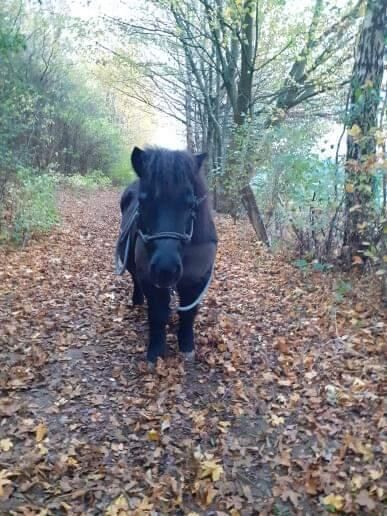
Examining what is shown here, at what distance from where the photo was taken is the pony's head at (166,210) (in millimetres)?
3283

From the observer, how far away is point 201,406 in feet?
11.7

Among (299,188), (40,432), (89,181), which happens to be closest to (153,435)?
(40,432)

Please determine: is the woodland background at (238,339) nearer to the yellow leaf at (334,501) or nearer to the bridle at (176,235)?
the yellow leaf at (334,501)

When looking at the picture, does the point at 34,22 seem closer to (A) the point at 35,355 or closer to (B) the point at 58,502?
(A) the point at 35,355

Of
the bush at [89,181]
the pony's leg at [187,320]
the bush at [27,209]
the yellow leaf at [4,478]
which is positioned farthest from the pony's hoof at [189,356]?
the bush at [89,181]

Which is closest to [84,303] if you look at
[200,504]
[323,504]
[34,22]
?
[200,504]

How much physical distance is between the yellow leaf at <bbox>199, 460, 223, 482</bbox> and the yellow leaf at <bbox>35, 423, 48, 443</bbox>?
3.74ft

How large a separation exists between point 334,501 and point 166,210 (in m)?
2.19

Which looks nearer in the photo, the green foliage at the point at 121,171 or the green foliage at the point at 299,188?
the green foliage at the point at 299,188

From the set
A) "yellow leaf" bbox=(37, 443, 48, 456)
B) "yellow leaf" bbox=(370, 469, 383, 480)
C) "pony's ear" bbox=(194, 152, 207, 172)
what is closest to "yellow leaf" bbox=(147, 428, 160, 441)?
"yellow leaf" bbox=(37, 443, 48, 456)

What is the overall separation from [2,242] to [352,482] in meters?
6.84

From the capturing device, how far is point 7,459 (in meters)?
2.85

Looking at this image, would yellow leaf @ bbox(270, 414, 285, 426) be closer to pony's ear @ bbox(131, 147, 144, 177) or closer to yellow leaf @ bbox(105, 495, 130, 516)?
yellow leaf @ bbox(105, 495, 130, 516)

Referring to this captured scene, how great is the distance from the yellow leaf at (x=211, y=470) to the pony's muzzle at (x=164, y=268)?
4.14ft
